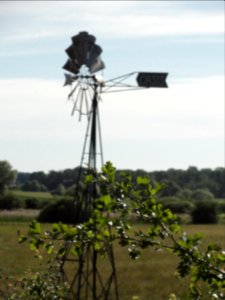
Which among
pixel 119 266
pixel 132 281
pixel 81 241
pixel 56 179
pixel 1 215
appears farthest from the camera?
pixel 56 179

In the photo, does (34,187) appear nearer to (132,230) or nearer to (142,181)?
(132,230)

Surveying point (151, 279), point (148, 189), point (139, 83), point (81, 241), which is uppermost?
point (139, 83)

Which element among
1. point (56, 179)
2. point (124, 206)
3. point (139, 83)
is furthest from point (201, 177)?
point (124, 206)

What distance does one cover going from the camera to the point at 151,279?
23.1 meters

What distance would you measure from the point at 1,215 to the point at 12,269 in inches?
1185

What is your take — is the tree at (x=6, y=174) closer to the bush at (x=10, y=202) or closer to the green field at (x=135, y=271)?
the bush at (x=10, y=202)

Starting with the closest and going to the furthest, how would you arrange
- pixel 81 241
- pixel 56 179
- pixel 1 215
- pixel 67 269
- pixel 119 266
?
pixel 81 241 < pixel 67 269 < pixel 119 266 < pixel 1 215 < pixel 56 179

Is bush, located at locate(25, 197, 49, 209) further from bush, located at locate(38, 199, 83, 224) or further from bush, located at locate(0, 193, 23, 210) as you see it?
bush, located at locate(38, 199, 83, 224)

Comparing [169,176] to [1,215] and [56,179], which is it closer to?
[56,179]

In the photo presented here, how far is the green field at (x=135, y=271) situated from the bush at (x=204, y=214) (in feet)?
86.1

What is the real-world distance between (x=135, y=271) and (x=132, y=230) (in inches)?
826

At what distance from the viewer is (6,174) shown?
295 ft

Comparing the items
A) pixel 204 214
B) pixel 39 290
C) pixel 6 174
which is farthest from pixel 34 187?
pixel 39 290

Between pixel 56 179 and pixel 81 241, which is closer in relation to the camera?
pixel 81 241
